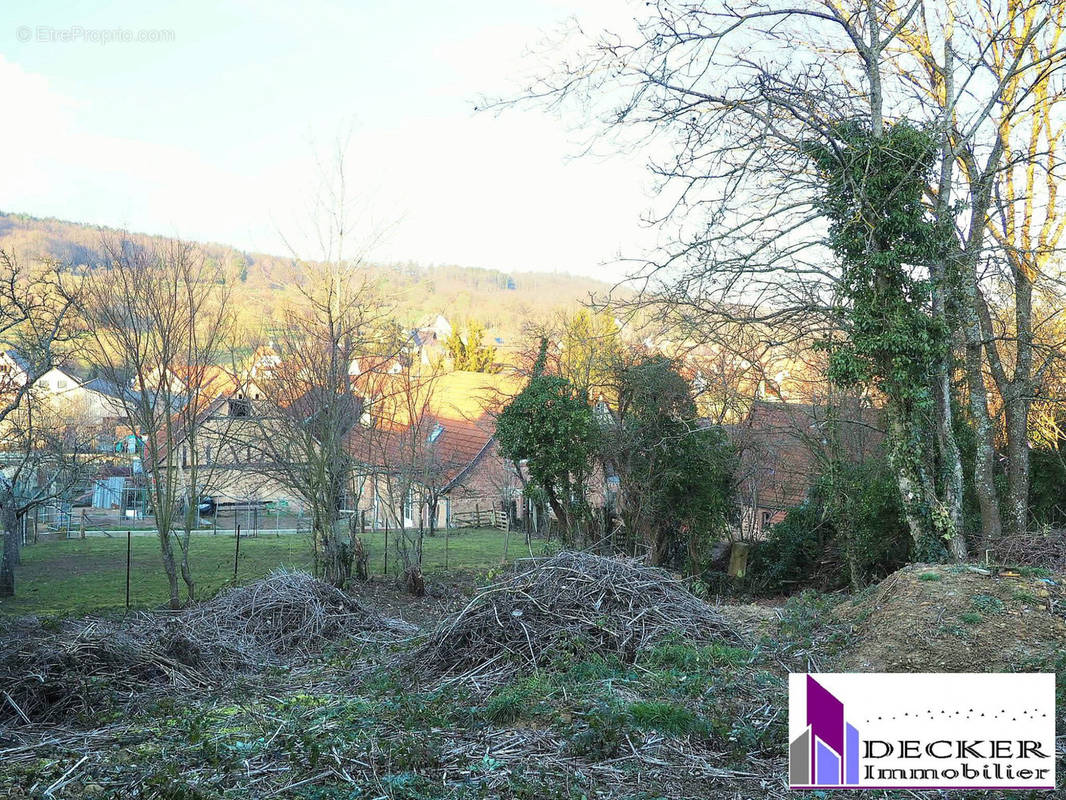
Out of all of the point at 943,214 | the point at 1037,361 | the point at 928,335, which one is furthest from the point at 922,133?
the point at 1037,361

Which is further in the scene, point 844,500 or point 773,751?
point 844,500

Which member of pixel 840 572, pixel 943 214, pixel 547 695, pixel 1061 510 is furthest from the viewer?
pixel 840 572

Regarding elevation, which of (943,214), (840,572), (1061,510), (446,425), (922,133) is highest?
(922,133)

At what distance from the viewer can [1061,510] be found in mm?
15891

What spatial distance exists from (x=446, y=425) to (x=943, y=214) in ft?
65.9

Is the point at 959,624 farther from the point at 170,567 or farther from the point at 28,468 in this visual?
the point at 28,468

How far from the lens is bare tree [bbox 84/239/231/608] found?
11914mm

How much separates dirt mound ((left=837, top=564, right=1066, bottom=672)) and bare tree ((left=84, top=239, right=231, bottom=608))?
374 inches

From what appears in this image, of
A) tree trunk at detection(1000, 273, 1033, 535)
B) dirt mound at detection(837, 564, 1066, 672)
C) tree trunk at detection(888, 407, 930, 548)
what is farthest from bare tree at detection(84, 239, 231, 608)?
tree trunk at detection(1000, 273, 1033, 535)

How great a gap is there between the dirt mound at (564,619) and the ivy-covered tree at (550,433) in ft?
28.4

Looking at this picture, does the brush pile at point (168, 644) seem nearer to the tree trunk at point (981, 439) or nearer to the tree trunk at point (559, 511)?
the tree trunk at point (559, 511)

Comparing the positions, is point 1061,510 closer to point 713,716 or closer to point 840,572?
point 840,572

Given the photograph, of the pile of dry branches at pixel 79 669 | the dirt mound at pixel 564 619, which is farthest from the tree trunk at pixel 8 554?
the dirt mound at pixel 564 619

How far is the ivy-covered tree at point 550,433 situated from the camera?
17.0 meters
